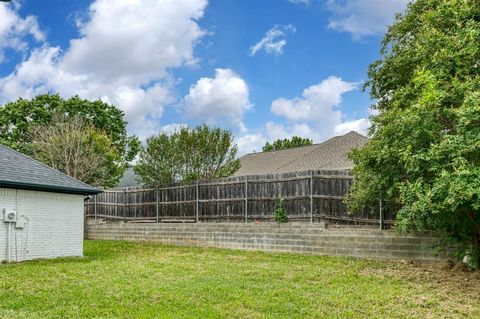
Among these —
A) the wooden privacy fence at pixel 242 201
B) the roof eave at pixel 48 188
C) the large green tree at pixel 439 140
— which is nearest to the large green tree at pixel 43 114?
the wooden privacy fence at pixel 242 201

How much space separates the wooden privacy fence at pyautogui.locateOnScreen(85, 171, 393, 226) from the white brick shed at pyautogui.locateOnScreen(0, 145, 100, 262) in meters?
4.48

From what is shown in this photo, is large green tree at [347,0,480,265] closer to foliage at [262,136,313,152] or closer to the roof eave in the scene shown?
the roof eave

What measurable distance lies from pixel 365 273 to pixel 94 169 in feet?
50.1

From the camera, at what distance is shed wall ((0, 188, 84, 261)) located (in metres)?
12.6

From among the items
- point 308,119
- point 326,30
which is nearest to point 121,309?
point 326,30

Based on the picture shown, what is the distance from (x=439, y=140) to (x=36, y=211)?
10169 mm

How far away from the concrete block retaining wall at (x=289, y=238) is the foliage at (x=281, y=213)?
0.30 metres

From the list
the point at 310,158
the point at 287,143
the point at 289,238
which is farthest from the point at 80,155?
the point at 287,143

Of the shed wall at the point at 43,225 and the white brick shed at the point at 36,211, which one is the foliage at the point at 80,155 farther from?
the shed wall at the point at 43,225

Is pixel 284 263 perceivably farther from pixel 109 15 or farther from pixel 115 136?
pixel 115 136

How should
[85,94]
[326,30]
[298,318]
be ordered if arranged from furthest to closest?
[85,94]
[326,30]
[298,318]

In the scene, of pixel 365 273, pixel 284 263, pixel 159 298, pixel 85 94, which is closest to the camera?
pixel 159 298

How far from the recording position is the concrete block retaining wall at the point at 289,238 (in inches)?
464

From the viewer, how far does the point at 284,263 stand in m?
11.6
